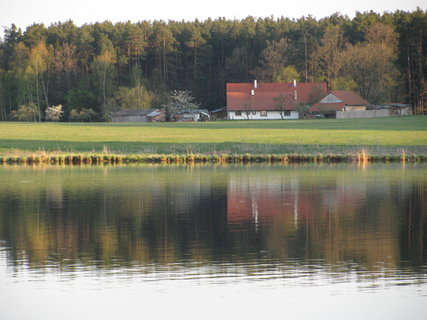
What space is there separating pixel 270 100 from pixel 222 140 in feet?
171

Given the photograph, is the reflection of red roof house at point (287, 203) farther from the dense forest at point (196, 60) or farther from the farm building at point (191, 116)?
the farm building at point (191, 116)

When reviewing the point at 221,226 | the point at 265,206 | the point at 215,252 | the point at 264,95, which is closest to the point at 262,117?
the point at 264,95

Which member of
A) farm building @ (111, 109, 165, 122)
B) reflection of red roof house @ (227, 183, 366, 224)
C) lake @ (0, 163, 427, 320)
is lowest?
reflection of red roof house @ (227, 183, 366, 224)

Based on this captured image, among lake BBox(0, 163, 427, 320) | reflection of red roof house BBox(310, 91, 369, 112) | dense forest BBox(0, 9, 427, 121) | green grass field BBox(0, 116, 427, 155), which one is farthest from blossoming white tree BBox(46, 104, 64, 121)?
lake BBox(0, 163, 427, 320)

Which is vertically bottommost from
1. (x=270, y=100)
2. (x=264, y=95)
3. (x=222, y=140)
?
(x=222, y=140)

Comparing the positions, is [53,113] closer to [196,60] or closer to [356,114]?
[196,60]

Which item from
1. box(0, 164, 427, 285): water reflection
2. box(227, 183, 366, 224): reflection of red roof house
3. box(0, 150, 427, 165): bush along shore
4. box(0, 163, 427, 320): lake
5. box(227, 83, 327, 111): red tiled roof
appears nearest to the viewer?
box(0, 163, 427, 320): lake

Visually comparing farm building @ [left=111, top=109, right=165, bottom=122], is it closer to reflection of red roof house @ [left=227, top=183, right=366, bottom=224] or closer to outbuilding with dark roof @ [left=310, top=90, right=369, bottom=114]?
outbuilding with dark roof @ [left=310, top=90, right=369, bottom=114]

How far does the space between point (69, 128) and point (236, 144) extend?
28194 mm

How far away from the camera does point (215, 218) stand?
21922 millimetres

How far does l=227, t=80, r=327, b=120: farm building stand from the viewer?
108312 mm

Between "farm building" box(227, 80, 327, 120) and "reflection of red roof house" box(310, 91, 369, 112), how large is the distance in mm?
3297

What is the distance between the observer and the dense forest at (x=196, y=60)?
110 meters

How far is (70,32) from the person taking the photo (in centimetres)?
13825
